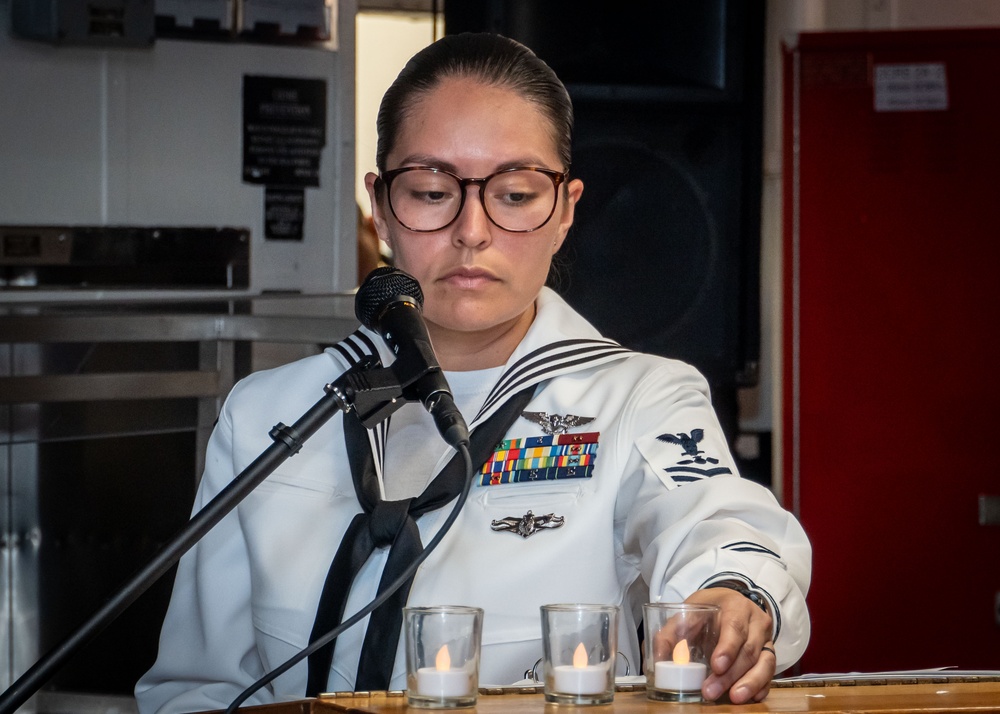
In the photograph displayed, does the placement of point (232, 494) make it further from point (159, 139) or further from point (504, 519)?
point (159, 139)

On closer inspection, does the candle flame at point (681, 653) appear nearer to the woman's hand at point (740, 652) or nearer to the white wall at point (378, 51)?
the woman's hand at point (740, 652)

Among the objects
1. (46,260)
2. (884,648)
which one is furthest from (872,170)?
(46,260)

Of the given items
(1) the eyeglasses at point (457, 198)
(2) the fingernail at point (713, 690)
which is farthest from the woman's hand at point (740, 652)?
(1) the eyeglasses at point (457, 198)

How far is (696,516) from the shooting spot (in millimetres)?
1085

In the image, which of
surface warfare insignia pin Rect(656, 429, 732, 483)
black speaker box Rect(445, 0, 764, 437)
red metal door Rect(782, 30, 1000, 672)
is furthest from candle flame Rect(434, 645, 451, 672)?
red metal door Rect(782, 30, 1000, 672)

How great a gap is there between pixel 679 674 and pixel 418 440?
63 centimetres

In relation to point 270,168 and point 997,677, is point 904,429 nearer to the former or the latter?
point 270,168

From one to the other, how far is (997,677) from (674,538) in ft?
1.01

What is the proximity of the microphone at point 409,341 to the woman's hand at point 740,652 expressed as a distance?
0.22 m

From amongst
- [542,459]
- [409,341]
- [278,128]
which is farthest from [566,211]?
[278,128]

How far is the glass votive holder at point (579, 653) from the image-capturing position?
0.73m

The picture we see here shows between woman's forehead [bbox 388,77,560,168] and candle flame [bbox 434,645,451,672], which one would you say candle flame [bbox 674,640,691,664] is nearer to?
candle flame [bbox 434,645,451,672]

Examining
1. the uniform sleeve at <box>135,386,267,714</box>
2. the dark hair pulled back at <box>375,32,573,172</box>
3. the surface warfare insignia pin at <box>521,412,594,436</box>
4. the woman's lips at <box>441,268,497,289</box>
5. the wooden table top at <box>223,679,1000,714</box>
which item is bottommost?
the uniform sleeve at <box>135,386,267,714</box>

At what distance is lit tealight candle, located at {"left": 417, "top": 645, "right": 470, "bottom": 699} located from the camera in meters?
0.73
